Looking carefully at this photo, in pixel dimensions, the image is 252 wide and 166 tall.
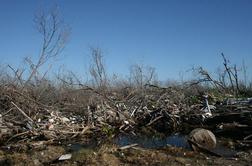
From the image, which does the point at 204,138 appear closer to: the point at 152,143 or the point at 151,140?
the point at 152,143

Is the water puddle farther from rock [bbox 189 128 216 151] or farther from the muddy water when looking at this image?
rock [bbox 189 128 216 151]

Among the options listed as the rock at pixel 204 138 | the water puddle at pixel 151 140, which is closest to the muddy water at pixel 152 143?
the water puddle at pixel 151 140

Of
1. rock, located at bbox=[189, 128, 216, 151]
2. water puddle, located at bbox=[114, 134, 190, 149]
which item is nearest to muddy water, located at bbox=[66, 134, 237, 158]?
water puddle, located at bbox=[114, 134, 190, 149]

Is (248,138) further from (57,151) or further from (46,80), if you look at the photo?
(46,80)

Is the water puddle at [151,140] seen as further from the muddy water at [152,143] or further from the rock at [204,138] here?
the rock at [204,138]

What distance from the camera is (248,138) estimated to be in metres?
7.64

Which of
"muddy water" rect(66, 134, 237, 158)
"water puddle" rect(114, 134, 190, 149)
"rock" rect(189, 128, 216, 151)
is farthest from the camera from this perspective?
"water puddle" rect(114, 134, 190, 149)

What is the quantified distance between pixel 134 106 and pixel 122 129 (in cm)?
114

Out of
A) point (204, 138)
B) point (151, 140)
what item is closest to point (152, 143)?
point (151, 140)

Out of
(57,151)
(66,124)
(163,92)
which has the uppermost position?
(163,92)

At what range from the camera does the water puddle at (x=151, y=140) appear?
8.05 m

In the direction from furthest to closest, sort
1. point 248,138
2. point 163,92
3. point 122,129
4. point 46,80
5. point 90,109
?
1. point 46,80
2. point 163,92
3. point 90,109
4. point 122,129
5. point 248,138

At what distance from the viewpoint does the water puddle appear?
8.05 meters

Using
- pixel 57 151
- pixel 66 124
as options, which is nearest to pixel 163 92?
pixel 66 124
